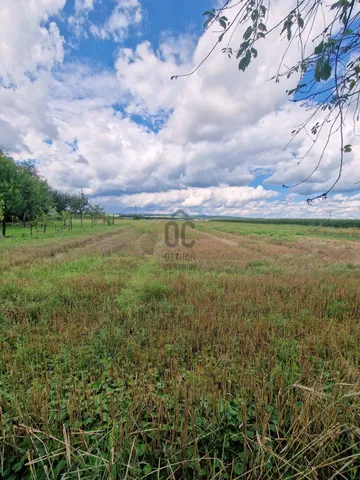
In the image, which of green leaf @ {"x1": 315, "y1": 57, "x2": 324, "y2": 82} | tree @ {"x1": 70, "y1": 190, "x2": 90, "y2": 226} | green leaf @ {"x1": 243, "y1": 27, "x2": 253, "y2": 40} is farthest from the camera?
tree @ {"x1": 70, "y1": 190, "x2": 90, "y2": 226}

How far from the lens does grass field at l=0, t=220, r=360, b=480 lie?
1.60 metres

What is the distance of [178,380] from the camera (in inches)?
92.7

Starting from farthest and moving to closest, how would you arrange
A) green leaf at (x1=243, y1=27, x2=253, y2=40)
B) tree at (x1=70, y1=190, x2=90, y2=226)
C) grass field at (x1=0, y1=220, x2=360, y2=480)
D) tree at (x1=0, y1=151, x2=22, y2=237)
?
tree at (x1=70, y1=190, x2=90, y2=226), tree at (x1=0, y1=151, x2=22, y2=237), green leaf at (x1=243, y1=27, x2=253, y2=40), grass field at (x1=0, y1=220, x2=360, y2=480)

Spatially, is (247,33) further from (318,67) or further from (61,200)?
(61,200)

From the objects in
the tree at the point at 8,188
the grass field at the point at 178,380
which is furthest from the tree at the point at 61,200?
the grass field at the point at 178,380

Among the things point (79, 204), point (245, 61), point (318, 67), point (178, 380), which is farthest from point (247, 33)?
point (79, 204)

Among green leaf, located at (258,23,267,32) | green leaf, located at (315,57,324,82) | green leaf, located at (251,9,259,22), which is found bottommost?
green leaf, located at (315,57,324,82)

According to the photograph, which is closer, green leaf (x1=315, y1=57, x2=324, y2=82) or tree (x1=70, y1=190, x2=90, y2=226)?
green leaf (x1=315, y1=57, x2=324, y2=82)

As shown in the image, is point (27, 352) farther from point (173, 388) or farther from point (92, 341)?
point (173, 388)

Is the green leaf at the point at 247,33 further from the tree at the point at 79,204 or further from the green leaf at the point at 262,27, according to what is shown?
the tree at the point at 79,204

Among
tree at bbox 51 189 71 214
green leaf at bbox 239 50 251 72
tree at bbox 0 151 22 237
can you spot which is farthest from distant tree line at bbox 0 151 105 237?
green leaf at bbox 239 50 251 72

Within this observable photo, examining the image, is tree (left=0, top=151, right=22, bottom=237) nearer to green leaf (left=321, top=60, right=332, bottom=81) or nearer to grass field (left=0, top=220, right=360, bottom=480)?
grass field (left=0, top=220, right=360, bottom=480)

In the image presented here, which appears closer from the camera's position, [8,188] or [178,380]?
[178,380]

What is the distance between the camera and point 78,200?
173ft
